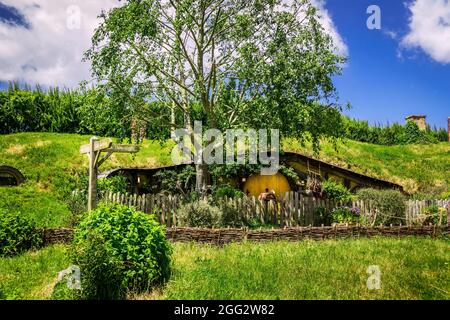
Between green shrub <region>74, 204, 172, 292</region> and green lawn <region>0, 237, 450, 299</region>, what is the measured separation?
0.35 metres

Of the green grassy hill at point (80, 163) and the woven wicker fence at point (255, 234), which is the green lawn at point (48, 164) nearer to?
the green grassy hill at point (80, 163)

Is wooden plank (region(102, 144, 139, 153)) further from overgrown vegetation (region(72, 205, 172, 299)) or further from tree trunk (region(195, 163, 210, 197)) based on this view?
overgrown vegetation (region(72, 205, 172, 299))

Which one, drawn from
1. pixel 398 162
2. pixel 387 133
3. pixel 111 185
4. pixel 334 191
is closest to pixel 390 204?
pixel 334 191

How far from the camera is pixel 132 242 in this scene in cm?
709

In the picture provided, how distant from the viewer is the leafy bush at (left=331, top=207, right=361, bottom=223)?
639 inches

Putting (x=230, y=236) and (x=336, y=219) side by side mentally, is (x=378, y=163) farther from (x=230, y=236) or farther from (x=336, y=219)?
(x=230, y=236)

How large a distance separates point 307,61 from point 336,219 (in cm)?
631

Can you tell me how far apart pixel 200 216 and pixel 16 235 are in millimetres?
5858

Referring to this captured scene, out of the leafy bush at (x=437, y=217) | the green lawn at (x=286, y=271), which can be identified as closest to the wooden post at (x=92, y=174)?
the green lawn at (x=286, y=271)

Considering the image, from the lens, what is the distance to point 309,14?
54.0 ft

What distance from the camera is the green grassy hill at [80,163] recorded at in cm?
1930

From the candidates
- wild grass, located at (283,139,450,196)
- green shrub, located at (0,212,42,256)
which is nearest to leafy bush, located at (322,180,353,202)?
wild grass, located at (283,139,450,196)

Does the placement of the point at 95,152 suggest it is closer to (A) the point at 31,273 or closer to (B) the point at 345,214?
(A) the point at 31,273

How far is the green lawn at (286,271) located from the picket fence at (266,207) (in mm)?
5072
